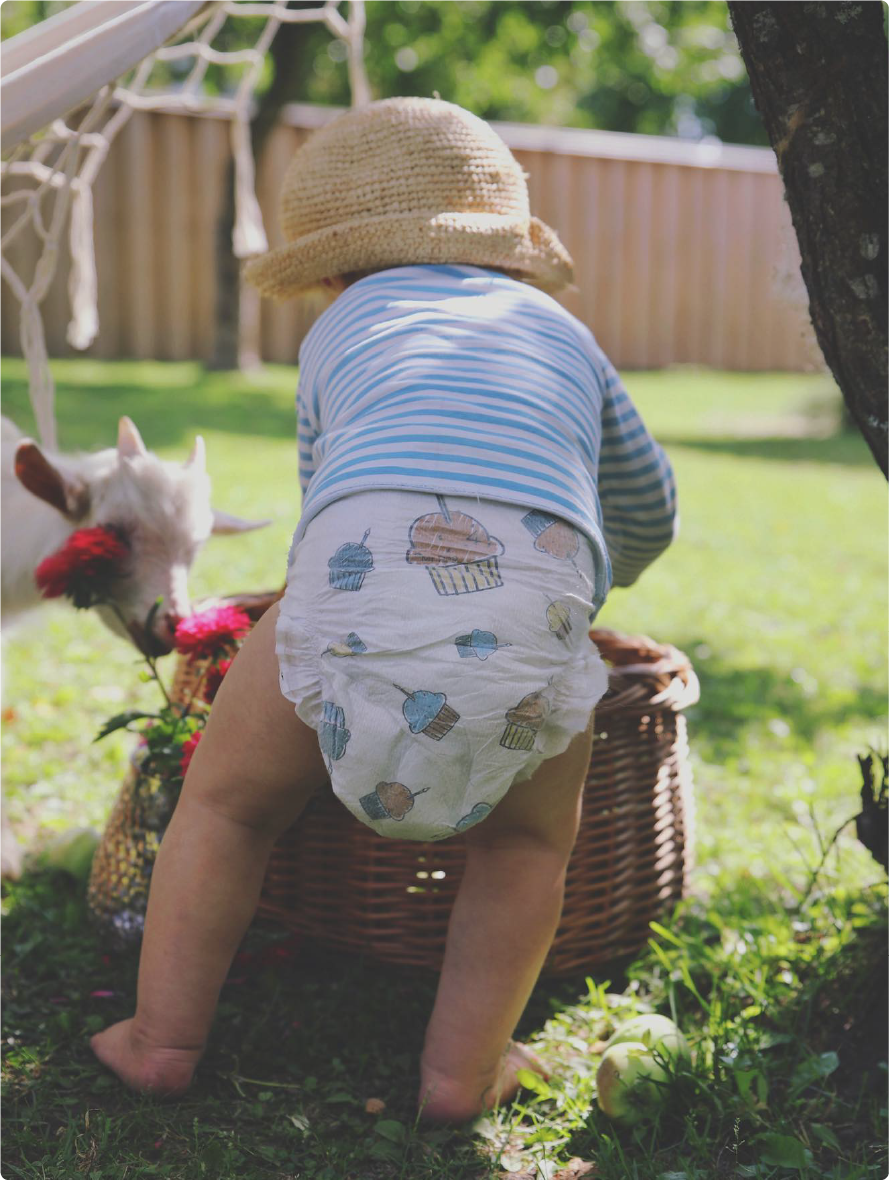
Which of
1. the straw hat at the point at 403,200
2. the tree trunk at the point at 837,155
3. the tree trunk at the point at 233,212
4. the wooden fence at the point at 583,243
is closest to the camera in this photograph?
the tree trunk at the point at 837,155

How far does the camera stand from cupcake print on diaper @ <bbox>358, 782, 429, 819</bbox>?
1.81m

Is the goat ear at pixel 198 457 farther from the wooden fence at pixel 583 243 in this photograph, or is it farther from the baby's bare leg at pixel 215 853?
the wooden fence at pixel 583 243

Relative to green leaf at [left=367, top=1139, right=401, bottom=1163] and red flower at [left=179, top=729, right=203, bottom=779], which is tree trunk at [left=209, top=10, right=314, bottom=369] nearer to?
red flower at [left=179, top=729, right=203, bottom=779]

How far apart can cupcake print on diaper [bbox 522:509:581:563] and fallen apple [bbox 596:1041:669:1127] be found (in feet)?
3.11

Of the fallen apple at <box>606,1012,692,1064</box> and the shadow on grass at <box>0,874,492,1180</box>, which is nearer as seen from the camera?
the shadow on grass at <box>0,874,492,1180</box>

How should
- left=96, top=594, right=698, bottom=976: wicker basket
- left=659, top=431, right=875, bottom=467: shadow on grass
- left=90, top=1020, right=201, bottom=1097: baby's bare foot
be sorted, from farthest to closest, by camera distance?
left=659, top=431, right=875, bottom=467: shadow on grass → left=96, top=594, right=698, bottom=976: wicker basket → left=90, top=1020, right=201, bottom=1097: baby's bare foot

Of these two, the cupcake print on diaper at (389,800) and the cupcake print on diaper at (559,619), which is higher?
the cupcake print on diaper at (559,619)

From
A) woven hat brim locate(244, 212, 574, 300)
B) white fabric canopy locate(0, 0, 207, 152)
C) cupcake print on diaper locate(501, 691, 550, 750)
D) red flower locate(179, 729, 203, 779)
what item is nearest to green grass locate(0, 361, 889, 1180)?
red flower locate(179, 729, 203, 779)

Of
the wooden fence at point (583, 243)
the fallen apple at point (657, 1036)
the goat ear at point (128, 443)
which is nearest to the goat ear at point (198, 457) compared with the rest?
the goat ear at point (128, 443)

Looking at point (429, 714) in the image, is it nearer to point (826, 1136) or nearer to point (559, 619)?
point (559, 619)

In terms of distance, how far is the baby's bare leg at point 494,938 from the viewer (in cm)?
211

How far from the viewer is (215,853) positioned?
2057mm

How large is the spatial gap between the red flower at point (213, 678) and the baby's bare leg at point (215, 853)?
420 mm

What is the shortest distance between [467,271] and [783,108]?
1.97 feet
